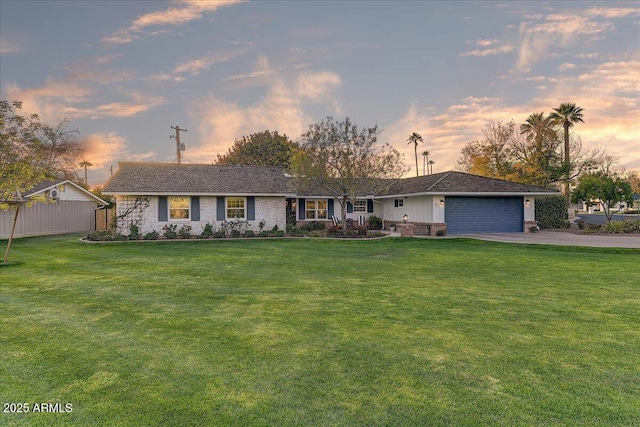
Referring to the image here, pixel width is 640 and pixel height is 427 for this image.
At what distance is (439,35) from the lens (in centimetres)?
1784

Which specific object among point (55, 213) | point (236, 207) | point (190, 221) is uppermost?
point (236, 207)

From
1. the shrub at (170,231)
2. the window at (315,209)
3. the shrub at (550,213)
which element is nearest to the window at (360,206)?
the window at (315,209)

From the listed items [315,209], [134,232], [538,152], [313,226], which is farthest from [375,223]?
[538,152]

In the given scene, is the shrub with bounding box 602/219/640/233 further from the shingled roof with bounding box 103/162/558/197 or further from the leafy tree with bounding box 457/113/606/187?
the leafy tree with bounding box 457/113/606/187

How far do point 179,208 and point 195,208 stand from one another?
0.94 m

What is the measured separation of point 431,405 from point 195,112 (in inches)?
854

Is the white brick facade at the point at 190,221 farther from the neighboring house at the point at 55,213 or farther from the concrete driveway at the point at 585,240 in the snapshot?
the concrete driveway at the point at 585,240

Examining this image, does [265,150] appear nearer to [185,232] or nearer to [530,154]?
[185,232]

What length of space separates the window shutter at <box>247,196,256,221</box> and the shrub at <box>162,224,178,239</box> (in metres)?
4.36

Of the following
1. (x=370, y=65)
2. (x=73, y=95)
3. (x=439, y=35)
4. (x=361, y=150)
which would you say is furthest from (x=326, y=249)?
(x=73, y=95)

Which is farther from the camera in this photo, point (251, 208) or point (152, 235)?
point (251, 208)

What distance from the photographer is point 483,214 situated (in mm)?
23484


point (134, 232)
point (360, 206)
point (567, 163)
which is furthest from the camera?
point (567, 163)

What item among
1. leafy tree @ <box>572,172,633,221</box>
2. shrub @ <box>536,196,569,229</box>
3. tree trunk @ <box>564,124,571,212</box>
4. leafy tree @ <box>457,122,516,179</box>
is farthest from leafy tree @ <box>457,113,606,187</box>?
leafy tree @ <box>572,172,633,221</box>
